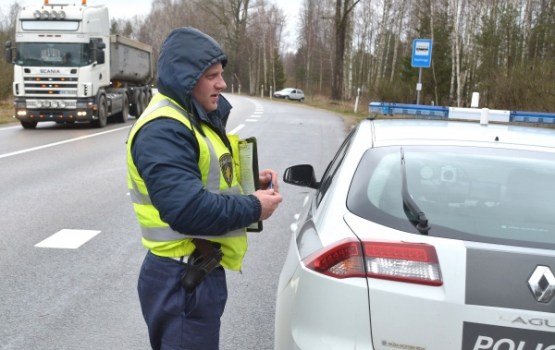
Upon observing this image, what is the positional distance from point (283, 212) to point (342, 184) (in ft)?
16.6

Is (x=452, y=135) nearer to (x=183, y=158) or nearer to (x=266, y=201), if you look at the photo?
(x=266, y=201)

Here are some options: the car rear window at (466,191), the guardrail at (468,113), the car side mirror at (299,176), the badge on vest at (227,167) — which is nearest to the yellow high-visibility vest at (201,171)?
the badge on vest at (227,167)

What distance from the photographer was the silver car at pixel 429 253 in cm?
195

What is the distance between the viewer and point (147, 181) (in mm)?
2023

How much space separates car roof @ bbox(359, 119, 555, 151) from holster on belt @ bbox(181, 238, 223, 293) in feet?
3.29

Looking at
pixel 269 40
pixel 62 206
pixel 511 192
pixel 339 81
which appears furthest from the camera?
pixel 269 40

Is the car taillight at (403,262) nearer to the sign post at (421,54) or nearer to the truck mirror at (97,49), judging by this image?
the truck mirror at (97,49)

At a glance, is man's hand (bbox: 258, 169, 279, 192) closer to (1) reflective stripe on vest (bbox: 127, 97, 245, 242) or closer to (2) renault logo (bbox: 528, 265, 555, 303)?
(1) reflective stripe on vest (bbox: 127, 97, 245, 242)

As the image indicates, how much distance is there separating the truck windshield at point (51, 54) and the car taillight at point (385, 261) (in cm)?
1719

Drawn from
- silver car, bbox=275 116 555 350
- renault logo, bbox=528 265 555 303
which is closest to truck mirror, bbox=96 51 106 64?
silver car, bbox=275 116 555 350

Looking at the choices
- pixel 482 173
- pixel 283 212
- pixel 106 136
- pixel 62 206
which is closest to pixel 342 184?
pixel 482 173

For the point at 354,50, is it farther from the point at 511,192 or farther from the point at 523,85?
the point at 511,192

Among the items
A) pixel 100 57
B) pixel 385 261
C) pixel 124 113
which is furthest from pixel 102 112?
pixel 385 261

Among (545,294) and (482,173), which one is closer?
(545,294)
